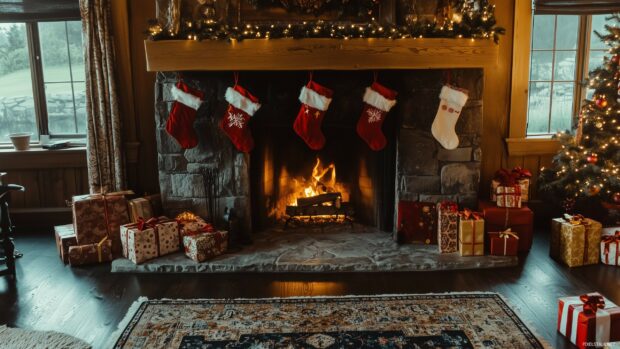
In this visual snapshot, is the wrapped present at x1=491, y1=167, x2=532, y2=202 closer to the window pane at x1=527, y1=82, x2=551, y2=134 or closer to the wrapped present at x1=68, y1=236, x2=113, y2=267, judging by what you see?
the window pane at x1=527, y1=82, x2=551, y2=134

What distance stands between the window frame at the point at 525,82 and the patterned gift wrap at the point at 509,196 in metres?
0.66

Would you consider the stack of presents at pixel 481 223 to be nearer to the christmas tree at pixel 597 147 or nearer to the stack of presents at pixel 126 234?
the christmas tree at pixel 597 147

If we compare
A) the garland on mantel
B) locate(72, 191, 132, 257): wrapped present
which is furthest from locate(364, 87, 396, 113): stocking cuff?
locate(72, 191, 132, 257): wrapped present

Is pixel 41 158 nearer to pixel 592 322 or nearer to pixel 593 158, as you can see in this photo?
pixel 592 322

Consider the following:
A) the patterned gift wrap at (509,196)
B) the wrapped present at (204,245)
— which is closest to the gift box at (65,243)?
the wrapped present at (204,245)

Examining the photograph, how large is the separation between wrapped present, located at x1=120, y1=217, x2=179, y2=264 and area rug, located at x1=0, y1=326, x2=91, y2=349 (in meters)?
0.97

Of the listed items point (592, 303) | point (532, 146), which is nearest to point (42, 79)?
point (532, 146)

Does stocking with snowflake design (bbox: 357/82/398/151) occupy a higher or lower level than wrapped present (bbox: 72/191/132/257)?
higher

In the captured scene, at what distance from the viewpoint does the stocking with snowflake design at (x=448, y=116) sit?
3869mm

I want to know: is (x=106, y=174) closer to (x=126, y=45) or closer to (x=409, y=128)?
(x=126, y=45)

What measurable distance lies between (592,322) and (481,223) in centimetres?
127

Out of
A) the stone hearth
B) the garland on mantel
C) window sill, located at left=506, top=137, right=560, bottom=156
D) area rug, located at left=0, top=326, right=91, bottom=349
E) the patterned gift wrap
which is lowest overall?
area rug, located at left=0, top=326, right=91, bottom=349

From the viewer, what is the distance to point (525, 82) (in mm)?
4449

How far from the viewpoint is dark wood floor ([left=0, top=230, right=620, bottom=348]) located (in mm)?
3088
